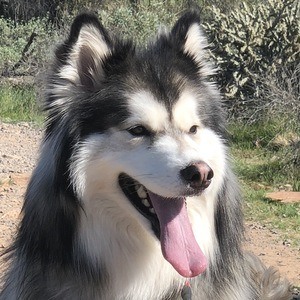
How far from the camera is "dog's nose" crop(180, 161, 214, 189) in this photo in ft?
9.51

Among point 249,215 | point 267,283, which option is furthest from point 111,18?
point 267,283

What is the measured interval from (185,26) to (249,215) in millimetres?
3154

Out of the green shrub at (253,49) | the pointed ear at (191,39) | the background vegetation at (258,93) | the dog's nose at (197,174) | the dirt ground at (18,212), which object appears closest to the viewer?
the dog's nose at (197,174)

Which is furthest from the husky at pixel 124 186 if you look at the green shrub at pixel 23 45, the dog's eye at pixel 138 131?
the green shrub at pixel 23 45

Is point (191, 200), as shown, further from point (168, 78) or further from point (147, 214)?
point (168, 78)

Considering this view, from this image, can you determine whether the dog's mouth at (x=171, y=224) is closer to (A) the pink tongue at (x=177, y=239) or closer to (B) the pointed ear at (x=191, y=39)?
(A) the pink tongue at (x=177, y=239)

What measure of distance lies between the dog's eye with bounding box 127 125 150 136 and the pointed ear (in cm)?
49

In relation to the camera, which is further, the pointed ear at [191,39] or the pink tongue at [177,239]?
the pointed ear at [191,39]

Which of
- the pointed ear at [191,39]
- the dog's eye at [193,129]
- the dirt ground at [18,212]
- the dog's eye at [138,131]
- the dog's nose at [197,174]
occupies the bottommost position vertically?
the dirt ground at [18,212]

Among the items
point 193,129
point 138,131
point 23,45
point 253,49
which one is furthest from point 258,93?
point 23,45

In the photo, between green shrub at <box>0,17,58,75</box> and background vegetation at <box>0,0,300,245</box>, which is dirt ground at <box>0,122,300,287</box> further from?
green shrub at <box>0,17,58,75</box>

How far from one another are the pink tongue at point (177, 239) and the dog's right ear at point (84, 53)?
0.62 m

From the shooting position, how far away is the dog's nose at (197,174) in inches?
114

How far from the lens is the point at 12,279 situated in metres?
3.56
